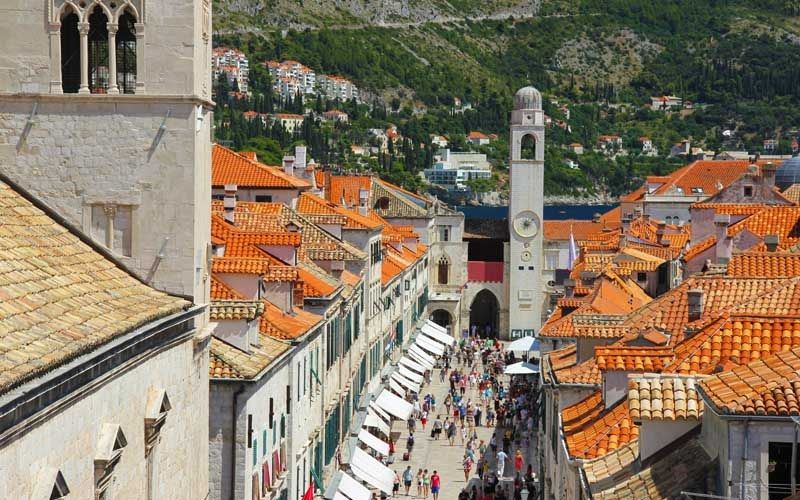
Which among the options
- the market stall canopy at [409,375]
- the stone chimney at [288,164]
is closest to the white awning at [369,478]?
the market stall canopy at [409,375]

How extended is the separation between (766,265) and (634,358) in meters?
11.2

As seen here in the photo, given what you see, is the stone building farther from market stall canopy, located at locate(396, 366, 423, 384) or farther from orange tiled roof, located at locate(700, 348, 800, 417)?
market stall canopy, located at locate(396, 366, 423, 384)

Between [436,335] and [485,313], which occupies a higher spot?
[436,335]

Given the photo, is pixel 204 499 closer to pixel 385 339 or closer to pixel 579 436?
pixel 579 436

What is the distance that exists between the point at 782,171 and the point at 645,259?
40.9m

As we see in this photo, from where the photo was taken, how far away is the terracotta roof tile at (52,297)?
54.7 feet

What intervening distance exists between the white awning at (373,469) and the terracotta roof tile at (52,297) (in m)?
29.0

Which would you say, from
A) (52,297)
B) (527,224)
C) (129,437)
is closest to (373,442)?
(129,437)

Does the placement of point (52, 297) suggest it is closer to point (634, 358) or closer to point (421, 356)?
point (634, 358)

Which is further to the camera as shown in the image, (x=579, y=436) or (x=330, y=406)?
(x=330, y=406)

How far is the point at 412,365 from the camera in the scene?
84.8 m

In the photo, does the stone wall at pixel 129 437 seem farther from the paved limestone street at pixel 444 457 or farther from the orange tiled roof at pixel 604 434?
the paved limestone street at pixel 444 457

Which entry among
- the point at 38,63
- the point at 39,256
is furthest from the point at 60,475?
the point at 38,63

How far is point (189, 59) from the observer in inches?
947
